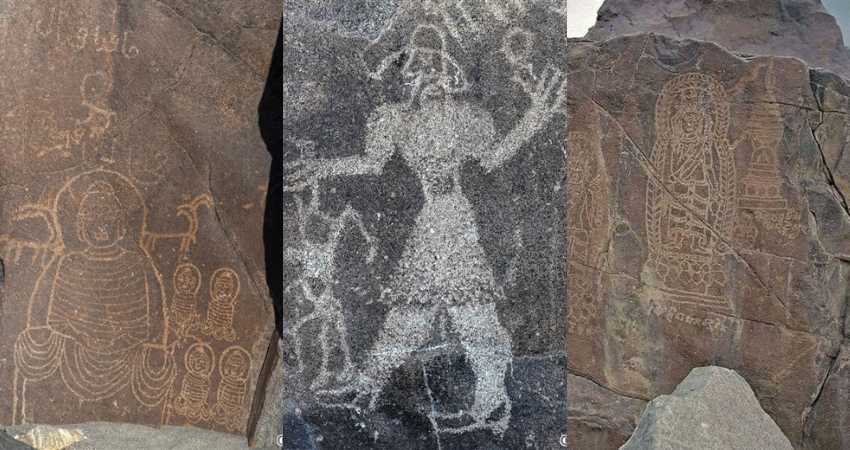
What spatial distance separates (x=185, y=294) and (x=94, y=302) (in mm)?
322

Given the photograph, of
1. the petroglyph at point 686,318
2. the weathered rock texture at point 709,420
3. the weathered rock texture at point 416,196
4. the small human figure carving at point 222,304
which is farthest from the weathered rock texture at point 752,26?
the small human figure carving at point 222,304

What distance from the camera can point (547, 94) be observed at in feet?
6.54

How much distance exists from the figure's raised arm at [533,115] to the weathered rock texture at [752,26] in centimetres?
153

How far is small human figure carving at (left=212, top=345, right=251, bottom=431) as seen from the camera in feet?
9.30

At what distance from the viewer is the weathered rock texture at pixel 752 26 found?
317cm

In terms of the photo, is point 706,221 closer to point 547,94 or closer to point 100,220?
point 547,94

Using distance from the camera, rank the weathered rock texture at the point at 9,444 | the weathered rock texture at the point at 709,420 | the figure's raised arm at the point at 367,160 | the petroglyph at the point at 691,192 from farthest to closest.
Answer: the petroglyph at the point at 691,192 → the weathered rock texture at the point at 709,420 → the weathered rock texture at the point at 9,444 → the figure's raised arm at the point at 367,160

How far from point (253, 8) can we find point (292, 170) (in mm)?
1092

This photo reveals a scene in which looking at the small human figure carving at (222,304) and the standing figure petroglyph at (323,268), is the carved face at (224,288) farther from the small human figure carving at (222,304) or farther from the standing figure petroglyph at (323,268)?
the standing figure petroglyph at (323,268)

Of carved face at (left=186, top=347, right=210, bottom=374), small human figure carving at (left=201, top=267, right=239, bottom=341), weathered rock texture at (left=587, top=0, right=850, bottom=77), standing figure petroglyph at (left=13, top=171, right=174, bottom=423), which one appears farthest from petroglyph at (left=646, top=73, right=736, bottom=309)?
standing figure petroglyph at (left=13, top=171, right=174, bottom=423)

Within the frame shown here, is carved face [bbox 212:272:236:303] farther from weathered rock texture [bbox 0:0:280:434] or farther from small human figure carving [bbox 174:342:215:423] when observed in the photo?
small human figure carving [bbox 174:342:215:423]

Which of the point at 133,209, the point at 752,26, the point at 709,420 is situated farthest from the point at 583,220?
the point at 133,209

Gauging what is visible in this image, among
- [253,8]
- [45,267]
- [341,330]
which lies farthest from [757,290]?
[45,267]

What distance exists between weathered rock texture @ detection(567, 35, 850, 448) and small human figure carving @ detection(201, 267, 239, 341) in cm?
135
